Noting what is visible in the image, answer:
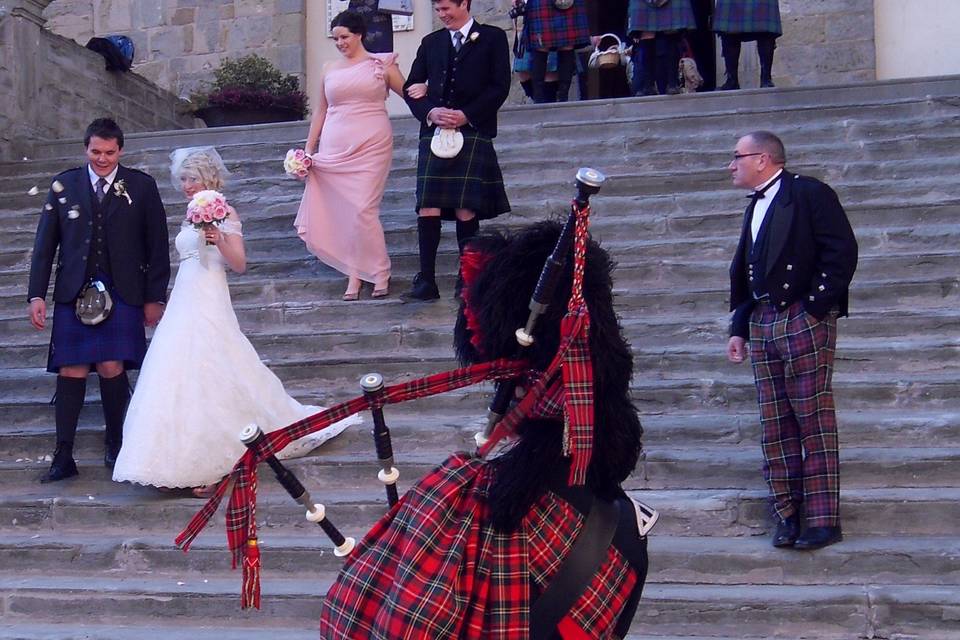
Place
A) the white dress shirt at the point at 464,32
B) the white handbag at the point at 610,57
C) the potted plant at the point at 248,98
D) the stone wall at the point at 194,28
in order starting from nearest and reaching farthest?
1. the white dress shirt at the point at 464,32
2. the white handbag at the point at 610,57
3. the potted plant at the point at 248,98
4. the stone wall at the point at 194,28

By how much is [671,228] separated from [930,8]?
553 centimetres

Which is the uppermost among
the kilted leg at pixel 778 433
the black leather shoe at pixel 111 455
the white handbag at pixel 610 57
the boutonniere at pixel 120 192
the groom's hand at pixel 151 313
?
the white handbag at pixel 610 57

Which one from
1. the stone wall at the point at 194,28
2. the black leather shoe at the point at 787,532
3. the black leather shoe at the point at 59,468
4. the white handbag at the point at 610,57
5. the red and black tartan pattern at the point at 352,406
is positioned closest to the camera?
the red and black tartan pattern at the point at 352,406

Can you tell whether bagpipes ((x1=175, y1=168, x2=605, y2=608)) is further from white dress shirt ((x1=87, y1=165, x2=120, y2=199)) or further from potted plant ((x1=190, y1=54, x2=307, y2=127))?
potted plant ((x1=190, y1=54, x2=307, y2=127))

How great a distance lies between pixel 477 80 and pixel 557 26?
3.02 meters

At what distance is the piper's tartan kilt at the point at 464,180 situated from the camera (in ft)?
22.4

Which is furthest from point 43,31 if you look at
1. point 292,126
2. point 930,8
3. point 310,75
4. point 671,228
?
point 930,8

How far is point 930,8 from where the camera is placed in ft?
38.1

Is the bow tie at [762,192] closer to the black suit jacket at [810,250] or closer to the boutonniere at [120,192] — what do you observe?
the black suit jacket at [810,250]

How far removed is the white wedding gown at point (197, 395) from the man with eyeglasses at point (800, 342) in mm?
2184

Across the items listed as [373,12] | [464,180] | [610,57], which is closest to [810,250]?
[464,180]

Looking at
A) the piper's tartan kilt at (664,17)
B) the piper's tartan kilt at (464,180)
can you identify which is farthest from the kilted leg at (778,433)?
the piper's tartan kilt at (664,17)

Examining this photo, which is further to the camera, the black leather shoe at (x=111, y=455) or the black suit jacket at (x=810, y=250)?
the black leather shoe at (x=111, y=455)

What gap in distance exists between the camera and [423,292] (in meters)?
7.02
